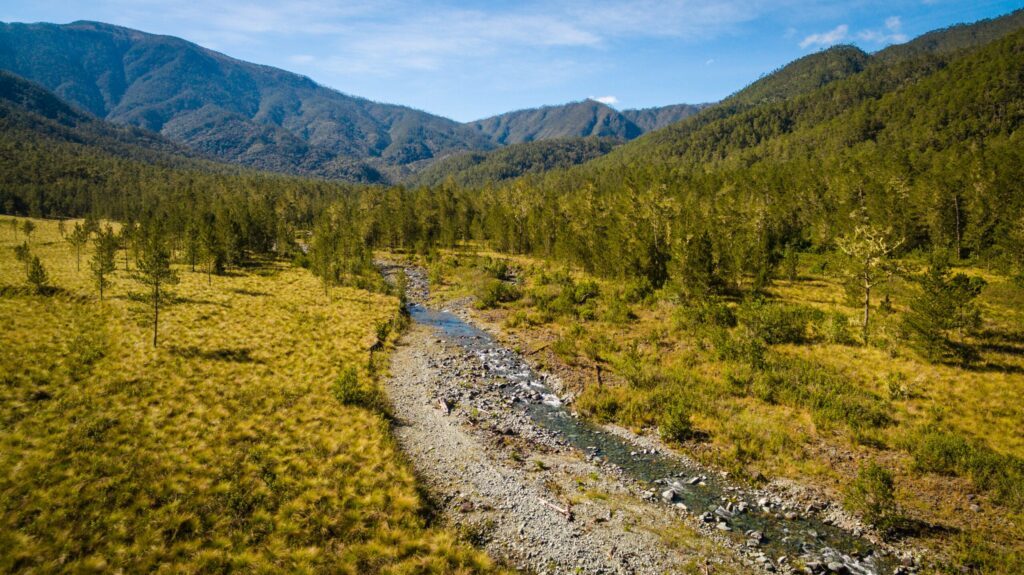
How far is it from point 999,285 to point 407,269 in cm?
8096

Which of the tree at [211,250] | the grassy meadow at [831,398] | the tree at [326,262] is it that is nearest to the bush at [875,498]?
the grassy meadow at [831,398]

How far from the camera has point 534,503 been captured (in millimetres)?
17016

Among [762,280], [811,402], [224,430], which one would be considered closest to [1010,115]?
[762,280]

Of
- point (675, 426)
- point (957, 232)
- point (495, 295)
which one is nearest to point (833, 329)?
point (675, 426)

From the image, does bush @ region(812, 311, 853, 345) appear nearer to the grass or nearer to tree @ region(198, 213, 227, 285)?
the grass

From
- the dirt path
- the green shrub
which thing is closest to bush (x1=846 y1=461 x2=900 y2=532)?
the dirt path

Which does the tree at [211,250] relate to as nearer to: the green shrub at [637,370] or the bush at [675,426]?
the green shrub at [637,370]

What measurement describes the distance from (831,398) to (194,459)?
31.3 m

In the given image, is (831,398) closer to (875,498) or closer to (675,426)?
(875,498)

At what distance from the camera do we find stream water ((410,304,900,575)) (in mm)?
14398

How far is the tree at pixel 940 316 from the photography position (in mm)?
25734

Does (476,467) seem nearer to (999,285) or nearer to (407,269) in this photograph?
(999,285)

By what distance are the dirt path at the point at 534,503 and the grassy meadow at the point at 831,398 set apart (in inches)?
217

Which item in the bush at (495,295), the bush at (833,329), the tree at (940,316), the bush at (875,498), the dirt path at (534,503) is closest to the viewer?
the dirt path at (534,503)
